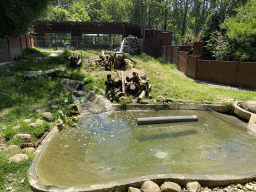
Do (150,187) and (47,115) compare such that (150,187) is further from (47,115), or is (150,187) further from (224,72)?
(224,72)

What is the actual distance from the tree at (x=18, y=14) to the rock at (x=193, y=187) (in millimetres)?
16265

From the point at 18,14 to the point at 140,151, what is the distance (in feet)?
52.5

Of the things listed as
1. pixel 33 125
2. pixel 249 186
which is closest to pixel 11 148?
pixel 33 125

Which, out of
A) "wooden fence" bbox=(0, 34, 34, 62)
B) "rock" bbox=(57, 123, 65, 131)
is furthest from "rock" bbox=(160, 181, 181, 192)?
"wooden fence" bbox=(0, 34, 34, 62)

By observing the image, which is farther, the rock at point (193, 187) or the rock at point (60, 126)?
the rock at point (60, 126)

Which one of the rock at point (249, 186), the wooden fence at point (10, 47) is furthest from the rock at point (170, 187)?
the wooden fence at point (10, 47)

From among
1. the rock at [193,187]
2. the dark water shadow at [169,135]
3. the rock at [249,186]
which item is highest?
the rock at [193,187]

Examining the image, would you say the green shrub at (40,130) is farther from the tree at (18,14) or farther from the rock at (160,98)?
the tree at (18,14)

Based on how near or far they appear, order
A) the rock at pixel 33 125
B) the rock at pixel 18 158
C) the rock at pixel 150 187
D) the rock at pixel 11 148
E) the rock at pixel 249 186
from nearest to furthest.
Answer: the rock at pixel 150 187
the rock at pixel 249 186
the rock at pixel 18 158
the rock at pixel 11 148
the rock at pixel 33 125

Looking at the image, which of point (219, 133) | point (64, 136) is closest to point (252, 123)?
point (219, 133)

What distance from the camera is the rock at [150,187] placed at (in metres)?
3.63

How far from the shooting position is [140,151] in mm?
5414

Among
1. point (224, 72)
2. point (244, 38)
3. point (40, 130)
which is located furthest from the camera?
point (244, 38)

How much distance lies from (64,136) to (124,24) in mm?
27166
